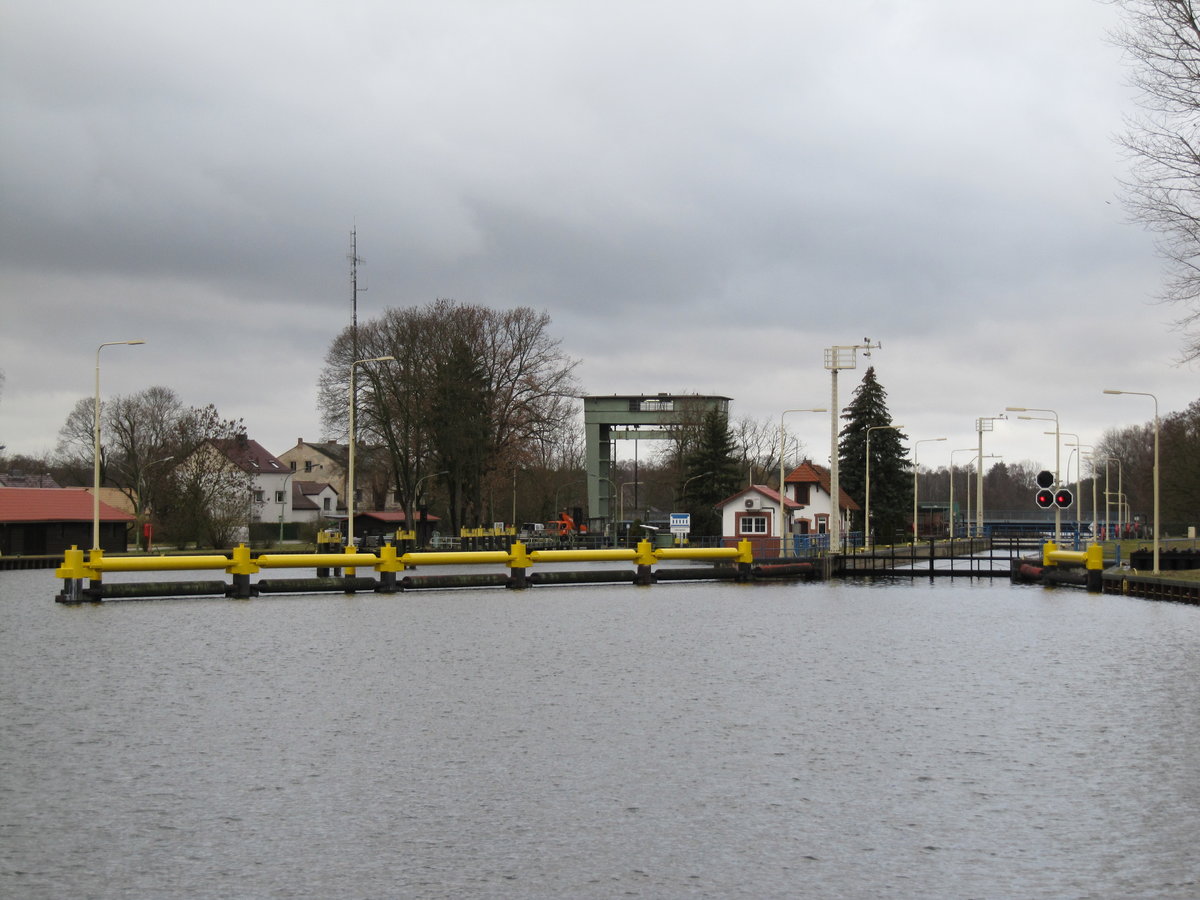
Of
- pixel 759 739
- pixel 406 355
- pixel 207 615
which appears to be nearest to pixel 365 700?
pixel 759 739

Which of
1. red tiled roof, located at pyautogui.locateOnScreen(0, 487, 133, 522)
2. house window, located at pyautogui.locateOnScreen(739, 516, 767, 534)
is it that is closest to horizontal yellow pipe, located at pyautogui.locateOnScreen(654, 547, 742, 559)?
house window, located at pyautogui.locateOnScreen(739, 516, 767, 534)

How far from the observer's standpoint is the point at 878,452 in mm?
88375

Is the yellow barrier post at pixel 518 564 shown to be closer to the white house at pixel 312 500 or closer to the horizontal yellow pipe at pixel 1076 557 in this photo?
the horizontal yellow pipe at pixel 1076 557

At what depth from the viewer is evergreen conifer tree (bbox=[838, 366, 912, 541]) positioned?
87.6 meters

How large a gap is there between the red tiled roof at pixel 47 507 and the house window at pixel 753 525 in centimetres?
3503

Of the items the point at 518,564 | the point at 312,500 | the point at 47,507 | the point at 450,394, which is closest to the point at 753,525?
the point at 450,394

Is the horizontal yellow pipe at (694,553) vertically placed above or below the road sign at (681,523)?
below

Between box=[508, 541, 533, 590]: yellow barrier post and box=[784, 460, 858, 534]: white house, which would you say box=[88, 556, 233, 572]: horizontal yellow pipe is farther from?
box=[784, 460, 858, 534]: white house

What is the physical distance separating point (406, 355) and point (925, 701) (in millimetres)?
53851

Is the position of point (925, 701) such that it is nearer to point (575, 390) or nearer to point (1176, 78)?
point (1176, 78)

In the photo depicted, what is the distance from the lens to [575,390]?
74.8 metres

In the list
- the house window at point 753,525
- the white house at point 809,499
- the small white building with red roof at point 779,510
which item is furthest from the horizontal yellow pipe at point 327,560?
the white house at point 809,499

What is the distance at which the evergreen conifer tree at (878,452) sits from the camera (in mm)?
87625

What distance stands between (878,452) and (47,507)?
2046 inches
